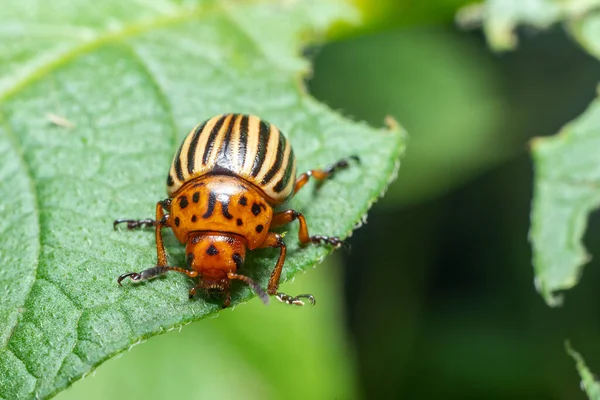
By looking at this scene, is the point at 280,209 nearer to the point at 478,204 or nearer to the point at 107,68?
the point at 107,68

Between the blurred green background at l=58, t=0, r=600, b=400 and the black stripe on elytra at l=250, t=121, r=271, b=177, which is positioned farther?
the blurred green background at l=58, t=0, r=600, b=400

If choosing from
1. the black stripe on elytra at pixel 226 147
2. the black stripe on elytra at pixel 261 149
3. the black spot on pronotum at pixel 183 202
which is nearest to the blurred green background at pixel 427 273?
the black stripe on elytra at pixel 261 149

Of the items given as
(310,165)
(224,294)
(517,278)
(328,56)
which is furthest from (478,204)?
(224,294)

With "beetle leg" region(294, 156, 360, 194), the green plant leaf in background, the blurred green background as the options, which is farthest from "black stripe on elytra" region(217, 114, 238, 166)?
the green plant leaf in background

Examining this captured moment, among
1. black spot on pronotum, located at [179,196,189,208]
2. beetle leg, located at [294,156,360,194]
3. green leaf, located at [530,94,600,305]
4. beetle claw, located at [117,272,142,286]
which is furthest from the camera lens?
green leaf, located at [530,94,600,305]

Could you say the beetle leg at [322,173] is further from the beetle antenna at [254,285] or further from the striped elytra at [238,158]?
the beetle antenna at [254,285]

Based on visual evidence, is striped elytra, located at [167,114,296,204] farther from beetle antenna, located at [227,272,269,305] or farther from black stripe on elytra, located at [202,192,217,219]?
beetle antenna, located at [227,272,269,305]

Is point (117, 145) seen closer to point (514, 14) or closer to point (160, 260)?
point (160, 260)
